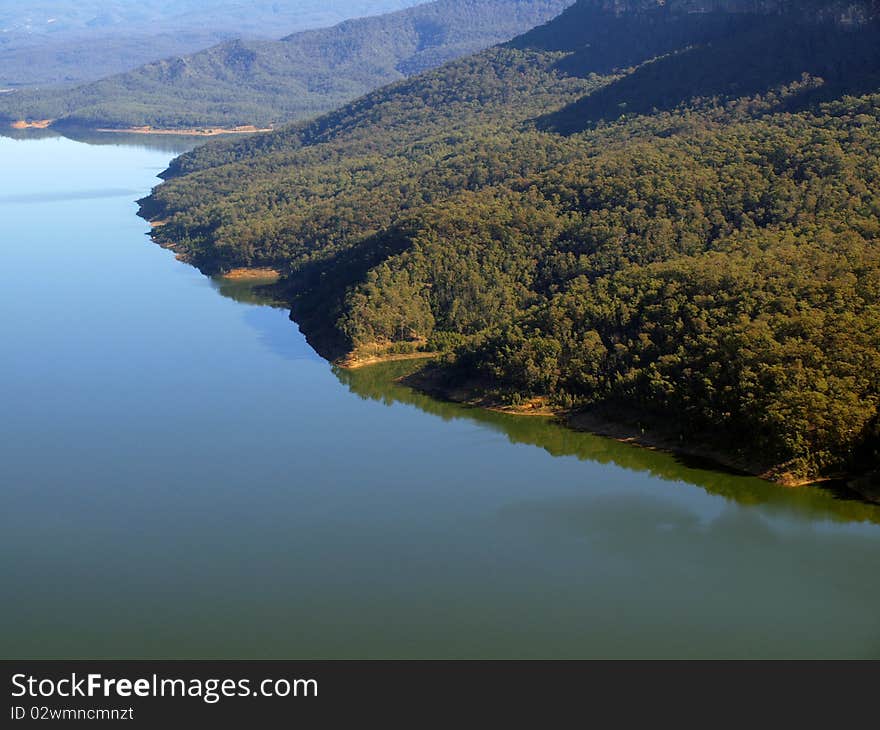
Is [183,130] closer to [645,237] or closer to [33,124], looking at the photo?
[33,124]

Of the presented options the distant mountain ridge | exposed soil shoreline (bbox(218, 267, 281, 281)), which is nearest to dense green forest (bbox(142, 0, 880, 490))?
the distant mountain ridge

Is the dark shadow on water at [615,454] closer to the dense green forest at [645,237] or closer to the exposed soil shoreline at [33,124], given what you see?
the dense green forest at [645,237]

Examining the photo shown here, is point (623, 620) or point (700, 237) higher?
point (700, 237)

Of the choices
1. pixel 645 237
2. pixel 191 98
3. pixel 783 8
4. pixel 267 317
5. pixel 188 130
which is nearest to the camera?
pixel 645 237

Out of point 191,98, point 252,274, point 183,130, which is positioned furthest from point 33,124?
point 252,274

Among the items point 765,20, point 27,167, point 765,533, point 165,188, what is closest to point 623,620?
point 765,533
